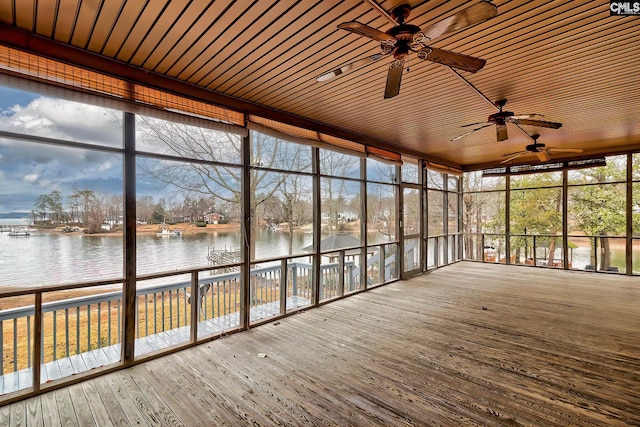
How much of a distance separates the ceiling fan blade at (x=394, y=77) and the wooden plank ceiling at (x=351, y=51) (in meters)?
0.36

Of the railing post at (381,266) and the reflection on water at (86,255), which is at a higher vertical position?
the reflection on water at (86,255)

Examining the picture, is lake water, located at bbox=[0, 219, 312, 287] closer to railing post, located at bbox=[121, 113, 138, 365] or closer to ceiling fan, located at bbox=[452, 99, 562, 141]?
railing post, located at bbox=[121, 113, 138, 365]

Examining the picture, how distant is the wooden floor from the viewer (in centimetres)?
227

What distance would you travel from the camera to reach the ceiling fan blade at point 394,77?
238 cm

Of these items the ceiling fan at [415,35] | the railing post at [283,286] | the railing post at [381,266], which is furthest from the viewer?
the railing post at [381,266]

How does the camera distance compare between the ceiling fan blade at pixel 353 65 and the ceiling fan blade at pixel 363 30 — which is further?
the ceiling fan blade at pixel 353 65

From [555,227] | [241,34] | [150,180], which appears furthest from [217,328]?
[555,227]

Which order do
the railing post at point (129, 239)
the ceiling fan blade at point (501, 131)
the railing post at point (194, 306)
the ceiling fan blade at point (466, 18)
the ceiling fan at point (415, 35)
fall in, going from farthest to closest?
1. the ceiling fan blade at point (501, 131)
2. the railing post at point (194, 306)
3. the railing post at point (129, 239)
4. the ceiling fan at point (415, 35)
5. the ceiling fan blade at point (466, 18)

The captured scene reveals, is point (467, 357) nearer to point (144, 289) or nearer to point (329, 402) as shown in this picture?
point (329, 402)

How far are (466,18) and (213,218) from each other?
10.8 feet

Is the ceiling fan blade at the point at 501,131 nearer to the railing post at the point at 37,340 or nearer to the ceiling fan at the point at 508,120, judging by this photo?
the ceiling fan at the point at 508,120

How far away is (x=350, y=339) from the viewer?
144 inches

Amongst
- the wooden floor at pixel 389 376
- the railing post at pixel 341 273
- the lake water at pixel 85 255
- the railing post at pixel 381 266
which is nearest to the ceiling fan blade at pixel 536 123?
the wooden floor at pixel 389 376

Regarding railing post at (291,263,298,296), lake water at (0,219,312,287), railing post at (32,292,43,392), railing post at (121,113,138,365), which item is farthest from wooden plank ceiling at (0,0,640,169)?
railing post at (291,263,298,296)
